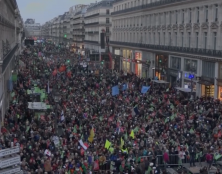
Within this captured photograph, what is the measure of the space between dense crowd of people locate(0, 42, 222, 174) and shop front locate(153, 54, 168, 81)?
18.3 meters

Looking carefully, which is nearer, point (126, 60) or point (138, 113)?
point (138, 113)

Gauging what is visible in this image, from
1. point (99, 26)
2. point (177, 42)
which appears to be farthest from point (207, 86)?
point (99, 26)

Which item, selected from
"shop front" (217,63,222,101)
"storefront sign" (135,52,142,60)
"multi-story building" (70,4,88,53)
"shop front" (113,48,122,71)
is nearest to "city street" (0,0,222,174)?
"shop front" (217,63,222,101)

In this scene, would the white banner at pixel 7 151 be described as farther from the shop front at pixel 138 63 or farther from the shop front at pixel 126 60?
the shop front at pixel 126 60

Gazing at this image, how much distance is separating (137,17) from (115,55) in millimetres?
16203

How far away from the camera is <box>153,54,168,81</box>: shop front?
58397mm

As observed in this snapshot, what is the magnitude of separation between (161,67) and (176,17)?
27.4 ft

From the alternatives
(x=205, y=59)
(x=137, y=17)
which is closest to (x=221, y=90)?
(x=205, y=59)

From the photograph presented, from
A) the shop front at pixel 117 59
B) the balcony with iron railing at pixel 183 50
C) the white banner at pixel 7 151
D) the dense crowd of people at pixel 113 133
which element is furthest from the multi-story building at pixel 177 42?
the white banner at pixel 7 151

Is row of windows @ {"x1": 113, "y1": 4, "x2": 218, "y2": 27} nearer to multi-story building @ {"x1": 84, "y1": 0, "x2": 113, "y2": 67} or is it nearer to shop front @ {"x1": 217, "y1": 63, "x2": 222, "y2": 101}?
shop front @ {"x1": 217, "y1": 63, "x2": 222, "y2": 101}

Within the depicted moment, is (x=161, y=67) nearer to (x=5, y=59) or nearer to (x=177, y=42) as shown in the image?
(x=177, y=42)

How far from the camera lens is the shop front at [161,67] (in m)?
58.4

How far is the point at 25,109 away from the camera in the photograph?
113 ft

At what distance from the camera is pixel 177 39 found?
53.7 meters
